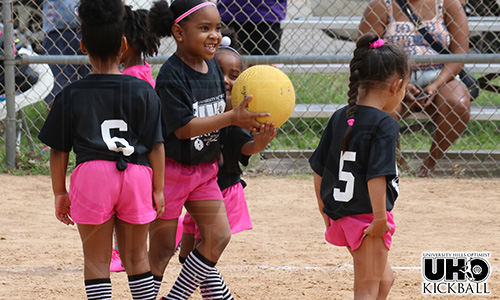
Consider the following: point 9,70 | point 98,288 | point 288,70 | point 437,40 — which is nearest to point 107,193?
→ point 98,288

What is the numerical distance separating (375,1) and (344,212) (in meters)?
3.78

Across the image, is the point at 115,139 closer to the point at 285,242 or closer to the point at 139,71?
the point at 139,71

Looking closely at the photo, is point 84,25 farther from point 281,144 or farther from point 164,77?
point 281,144

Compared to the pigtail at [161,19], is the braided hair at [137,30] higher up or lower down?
lower down

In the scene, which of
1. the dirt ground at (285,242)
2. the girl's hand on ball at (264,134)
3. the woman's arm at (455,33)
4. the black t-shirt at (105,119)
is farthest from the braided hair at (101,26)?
the woman's arm at (455,33)

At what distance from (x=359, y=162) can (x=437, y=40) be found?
12.2ft

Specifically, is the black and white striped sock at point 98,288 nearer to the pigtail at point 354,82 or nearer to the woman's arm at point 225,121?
the woman's arm at point 225,121

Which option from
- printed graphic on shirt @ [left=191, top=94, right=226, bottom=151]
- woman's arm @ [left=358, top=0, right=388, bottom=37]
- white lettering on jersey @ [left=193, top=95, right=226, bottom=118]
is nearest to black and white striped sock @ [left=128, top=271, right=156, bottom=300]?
printed graphic on shirt @ [left=191, top=94, right=226, bottom=151]

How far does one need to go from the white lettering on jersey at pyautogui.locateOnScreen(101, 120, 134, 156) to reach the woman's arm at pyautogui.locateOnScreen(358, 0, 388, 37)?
3.87 m

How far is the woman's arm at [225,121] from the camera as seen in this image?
286 cm

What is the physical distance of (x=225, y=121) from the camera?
287 cm

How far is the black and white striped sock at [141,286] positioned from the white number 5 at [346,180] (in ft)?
2.76

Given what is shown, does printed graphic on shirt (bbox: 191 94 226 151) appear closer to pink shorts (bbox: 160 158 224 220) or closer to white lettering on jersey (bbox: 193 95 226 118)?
white lettering on jersey (bbox: 193 95 226 118)

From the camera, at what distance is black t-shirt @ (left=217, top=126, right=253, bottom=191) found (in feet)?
10.7
